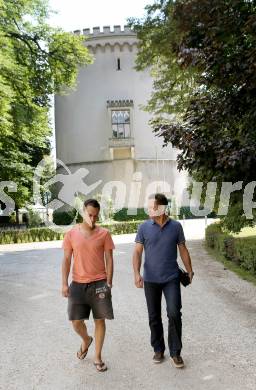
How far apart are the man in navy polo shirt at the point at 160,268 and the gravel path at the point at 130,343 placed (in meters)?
0.33

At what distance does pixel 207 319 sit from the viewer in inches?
274

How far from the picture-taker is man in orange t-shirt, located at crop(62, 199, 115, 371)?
15.9 ft

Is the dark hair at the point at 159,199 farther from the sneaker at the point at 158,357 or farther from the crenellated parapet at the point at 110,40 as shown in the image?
the crenellated parapet at the point at 110,40

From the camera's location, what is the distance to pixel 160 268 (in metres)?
4.98

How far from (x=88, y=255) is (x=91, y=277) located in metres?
0.23

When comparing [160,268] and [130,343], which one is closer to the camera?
[160,268]

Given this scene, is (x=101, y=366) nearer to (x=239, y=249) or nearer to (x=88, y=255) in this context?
(x=88, y=255)

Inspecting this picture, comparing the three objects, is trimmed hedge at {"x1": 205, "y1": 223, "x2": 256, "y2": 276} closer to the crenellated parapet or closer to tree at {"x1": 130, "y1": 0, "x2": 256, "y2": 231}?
tree at {"x1": 130, "y1": 0, "x2": 256, "y2": 231}

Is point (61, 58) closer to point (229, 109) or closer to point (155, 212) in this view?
point (229, 109)

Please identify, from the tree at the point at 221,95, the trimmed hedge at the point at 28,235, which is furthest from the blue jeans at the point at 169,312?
the trimmed hedge at the point at 28,235

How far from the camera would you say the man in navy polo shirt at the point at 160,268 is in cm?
490

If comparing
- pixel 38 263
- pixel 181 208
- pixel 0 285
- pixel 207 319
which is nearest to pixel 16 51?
pixel 38 263

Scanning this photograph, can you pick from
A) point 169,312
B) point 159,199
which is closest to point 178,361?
point 169,312

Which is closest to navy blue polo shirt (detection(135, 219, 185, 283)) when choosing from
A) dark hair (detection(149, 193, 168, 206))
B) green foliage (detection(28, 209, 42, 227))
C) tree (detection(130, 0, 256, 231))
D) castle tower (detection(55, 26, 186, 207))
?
dark hair (detection(149, 193, 168, 206))
